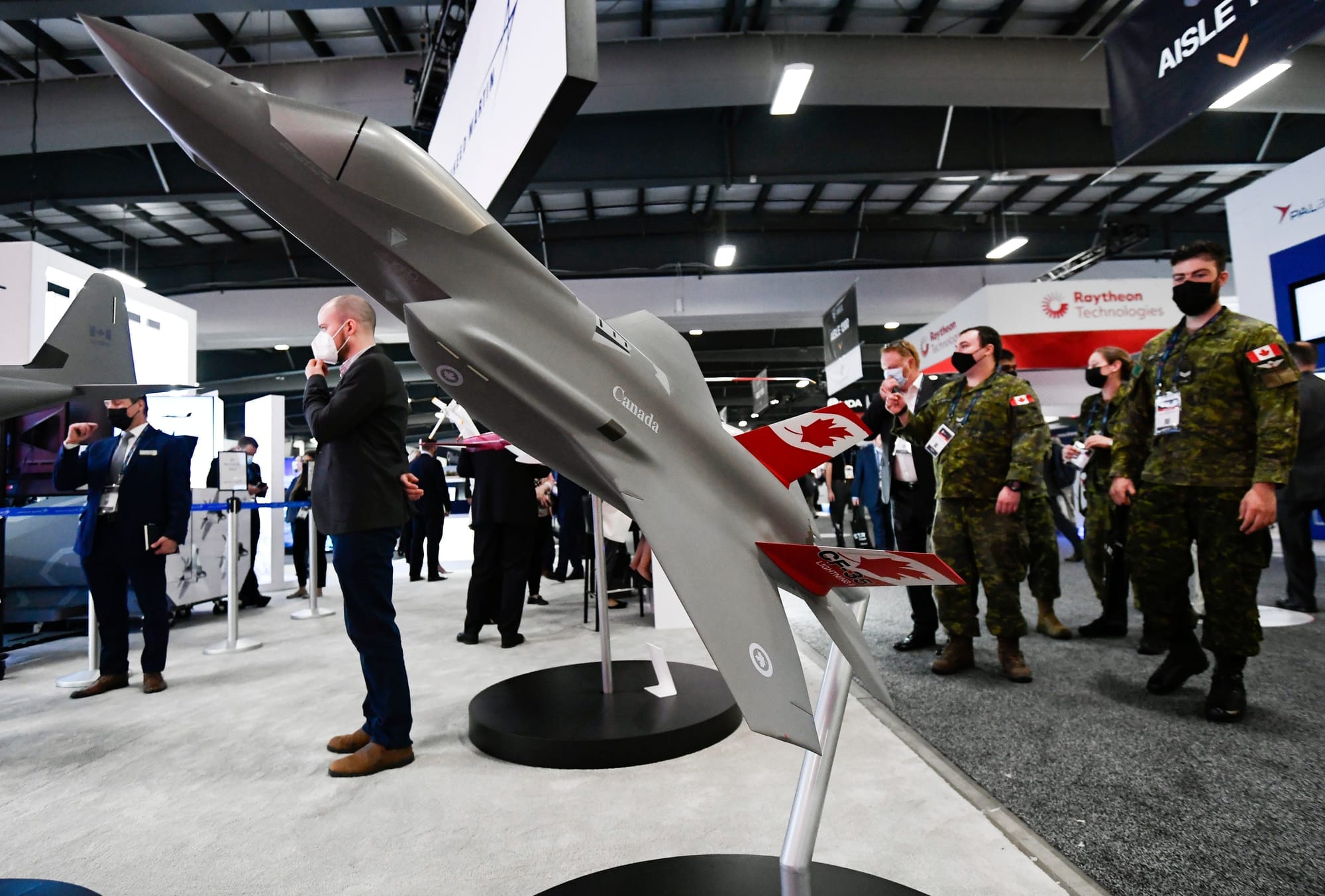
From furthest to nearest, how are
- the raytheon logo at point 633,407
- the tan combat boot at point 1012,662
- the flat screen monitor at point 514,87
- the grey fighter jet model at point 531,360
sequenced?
the tan combat boot at point 1012,662 → the flat screen monitor at point 514,87 → the raytheon logo at point 633,407 → the grey fighter jet model at point 531,360

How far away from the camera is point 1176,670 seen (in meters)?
2.61

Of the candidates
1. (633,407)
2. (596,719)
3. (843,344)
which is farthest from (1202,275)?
(843,344)

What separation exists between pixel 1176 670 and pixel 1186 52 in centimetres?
323

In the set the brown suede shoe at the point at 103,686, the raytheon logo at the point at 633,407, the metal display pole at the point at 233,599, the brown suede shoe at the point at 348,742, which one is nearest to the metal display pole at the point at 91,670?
the brown suede shoe at the point at 103,686

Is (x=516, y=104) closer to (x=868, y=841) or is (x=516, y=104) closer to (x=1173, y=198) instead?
(x=868, y=841)

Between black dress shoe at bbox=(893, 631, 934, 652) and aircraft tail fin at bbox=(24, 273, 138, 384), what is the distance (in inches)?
152

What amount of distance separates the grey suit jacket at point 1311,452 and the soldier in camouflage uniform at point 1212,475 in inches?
97.8

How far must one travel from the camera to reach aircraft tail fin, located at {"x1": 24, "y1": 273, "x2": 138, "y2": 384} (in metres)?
2.48

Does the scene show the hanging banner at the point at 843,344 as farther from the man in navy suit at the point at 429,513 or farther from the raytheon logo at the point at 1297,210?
the man in navy suit at the point at 429,513

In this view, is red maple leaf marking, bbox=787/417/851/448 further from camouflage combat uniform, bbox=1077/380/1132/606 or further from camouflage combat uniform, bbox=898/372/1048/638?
camouflage combat uniform, bbox=1077/380/1132/606

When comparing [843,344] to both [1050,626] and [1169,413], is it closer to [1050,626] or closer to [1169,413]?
[1050,626]

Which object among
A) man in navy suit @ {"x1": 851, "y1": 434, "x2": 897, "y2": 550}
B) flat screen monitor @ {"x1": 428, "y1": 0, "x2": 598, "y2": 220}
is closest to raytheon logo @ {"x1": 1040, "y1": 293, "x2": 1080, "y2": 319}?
man in navy suit @ {"x1": 851, "y1": 434, "x2": 897, "y2": 550}

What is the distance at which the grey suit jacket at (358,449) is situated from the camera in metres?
2.17

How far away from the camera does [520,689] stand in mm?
2787
